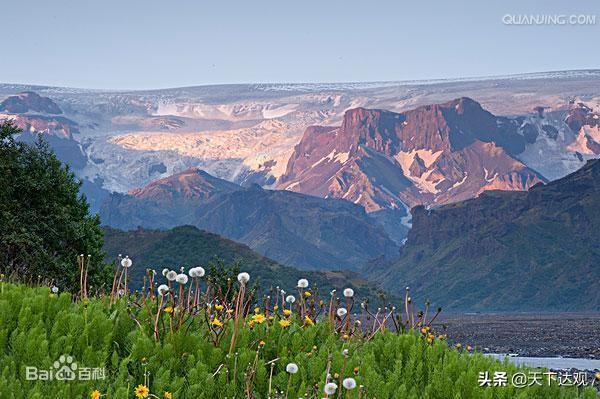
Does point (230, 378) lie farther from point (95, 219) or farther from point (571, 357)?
point (571, 357)

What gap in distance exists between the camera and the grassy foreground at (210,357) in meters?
10.6

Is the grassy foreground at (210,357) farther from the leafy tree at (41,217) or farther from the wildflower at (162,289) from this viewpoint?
the leafy tree at (41,217)

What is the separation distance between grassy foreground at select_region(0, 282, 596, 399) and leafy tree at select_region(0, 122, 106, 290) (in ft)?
170

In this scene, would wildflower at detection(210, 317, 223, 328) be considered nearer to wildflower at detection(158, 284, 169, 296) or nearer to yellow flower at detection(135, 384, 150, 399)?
wildflower at detection(158, 284, 169, 296)

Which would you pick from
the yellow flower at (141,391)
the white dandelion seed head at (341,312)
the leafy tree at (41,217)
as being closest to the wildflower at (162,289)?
the yellow flower at (141,391)

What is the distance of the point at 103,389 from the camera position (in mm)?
10469

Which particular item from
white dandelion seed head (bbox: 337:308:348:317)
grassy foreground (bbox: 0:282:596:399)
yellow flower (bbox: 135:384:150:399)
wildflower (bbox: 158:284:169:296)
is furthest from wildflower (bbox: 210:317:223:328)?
yellow flower (bbox: 135:384:150:399)

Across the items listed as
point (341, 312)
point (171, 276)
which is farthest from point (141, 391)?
point (341, 312)

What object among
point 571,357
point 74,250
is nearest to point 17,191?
point 74,250

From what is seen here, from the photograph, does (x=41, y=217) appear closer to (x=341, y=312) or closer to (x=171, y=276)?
(x=341, y=312)

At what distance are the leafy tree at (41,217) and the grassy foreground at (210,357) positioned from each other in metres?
51.9

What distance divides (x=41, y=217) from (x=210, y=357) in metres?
61.6

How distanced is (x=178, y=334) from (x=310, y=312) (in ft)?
12.4

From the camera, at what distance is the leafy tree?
219 feet
